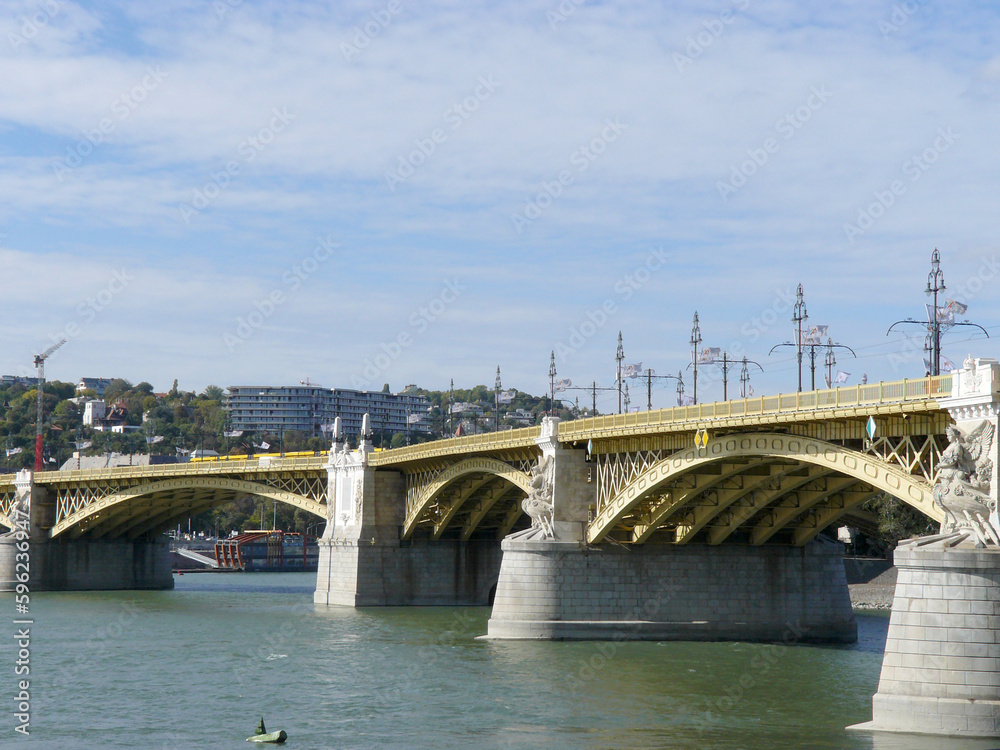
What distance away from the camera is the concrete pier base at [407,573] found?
83250mm

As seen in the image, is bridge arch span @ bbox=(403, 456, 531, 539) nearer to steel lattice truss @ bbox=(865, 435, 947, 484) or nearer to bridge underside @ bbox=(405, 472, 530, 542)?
bridge underside @ bbox=(405, 472, 530, 542)

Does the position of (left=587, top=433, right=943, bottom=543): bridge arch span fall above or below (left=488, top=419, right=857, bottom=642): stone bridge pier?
above

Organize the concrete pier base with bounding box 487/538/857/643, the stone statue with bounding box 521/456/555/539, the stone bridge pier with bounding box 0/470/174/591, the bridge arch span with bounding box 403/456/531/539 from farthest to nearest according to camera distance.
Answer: the stone bridge pier with bounding box 0/470/174/591
the bridge arch span with bounding box 403/456/531/539
the stone statue with bounding box 521/456/555/539
the concrete pier base with bounding box 487/538/857/643

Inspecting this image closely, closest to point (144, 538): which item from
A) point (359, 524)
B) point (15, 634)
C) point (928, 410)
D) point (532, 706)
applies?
point (359, 524)

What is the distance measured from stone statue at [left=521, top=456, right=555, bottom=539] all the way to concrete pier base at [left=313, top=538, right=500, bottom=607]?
902 inches

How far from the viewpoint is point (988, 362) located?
127 feet

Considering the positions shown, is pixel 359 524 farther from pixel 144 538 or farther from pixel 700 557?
pixel 144 538

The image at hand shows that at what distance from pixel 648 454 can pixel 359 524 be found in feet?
102

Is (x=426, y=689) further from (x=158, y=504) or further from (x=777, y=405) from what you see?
(x=158, y=504)

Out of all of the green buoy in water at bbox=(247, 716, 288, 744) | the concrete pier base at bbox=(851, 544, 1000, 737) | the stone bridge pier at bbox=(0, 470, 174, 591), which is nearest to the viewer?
the concrete pier base at bbox=(851, 544, 1000, 737)

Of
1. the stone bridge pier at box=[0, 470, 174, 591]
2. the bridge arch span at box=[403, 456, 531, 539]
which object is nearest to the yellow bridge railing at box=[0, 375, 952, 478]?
the bridge arch span at box=[403, 456, 531, 539]

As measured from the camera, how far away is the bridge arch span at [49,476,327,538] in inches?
3696

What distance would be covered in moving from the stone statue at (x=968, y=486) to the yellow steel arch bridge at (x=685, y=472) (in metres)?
1.52

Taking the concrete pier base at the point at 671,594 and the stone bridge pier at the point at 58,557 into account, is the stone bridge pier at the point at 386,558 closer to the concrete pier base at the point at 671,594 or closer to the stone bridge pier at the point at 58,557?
the concrete pier base at the point at 671,594
